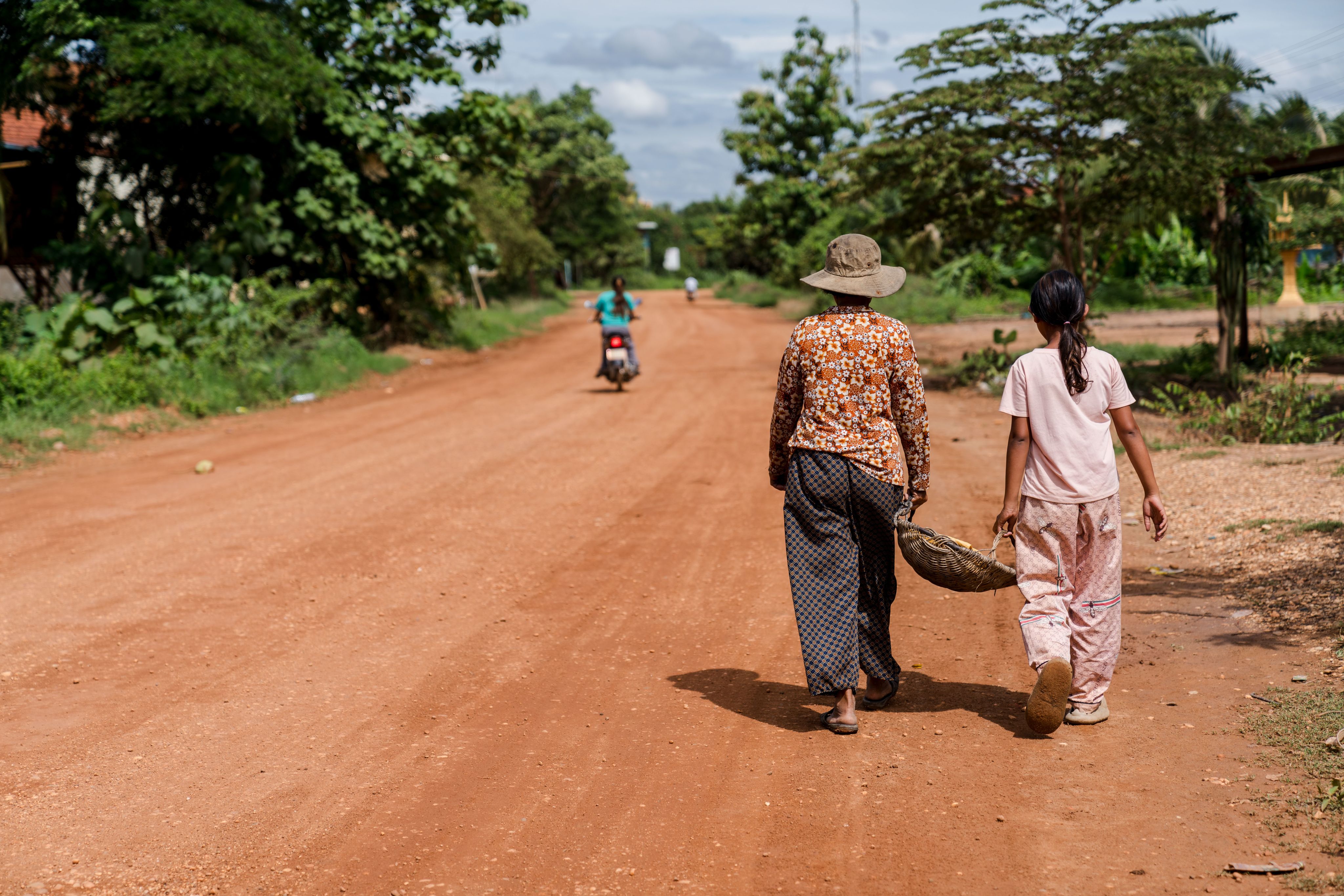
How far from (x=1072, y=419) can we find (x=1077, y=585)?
2.25ft

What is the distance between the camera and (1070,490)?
454 centimetres

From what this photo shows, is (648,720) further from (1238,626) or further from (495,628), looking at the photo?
(1238,626)

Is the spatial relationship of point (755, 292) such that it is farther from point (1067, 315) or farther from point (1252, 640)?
point (1067, 315)

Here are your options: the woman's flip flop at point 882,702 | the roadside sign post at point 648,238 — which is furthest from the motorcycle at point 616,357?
the roadside sign post at point 648,238

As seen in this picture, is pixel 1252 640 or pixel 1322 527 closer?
pixel 1252 640

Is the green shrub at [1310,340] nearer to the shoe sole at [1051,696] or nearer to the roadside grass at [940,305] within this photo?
the roadside grass at [940,305]

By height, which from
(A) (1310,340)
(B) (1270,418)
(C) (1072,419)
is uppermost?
(C) (1072,419)

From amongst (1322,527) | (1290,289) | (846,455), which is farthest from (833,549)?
(1290,289)

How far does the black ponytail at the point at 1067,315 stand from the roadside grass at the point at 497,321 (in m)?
19.7

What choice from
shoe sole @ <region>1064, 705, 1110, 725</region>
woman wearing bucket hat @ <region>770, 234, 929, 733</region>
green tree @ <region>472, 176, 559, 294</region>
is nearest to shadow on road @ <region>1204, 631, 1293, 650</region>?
shoe sole @ <region>1064, 705, 1110, 725</region>

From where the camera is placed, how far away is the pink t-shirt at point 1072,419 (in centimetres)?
451

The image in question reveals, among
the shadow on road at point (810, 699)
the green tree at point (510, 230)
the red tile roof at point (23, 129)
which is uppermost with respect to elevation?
the red tile roof at point (23, 129)

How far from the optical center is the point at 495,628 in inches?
244

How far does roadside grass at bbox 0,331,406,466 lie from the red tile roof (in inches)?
294
